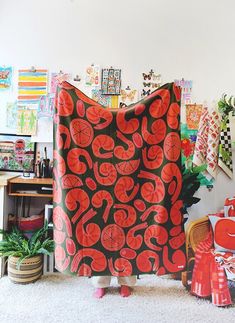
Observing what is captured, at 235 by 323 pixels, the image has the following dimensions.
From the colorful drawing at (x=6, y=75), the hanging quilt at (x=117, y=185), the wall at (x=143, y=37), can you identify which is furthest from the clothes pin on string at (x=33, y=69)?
the hanging quilt at (x=117, y=185)

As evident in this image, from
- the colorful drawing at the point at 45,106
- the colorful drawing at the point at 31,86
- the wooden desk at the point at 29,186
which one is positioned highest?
the colorful drawing at the point at 31,86

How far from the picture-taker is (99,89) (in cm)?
249

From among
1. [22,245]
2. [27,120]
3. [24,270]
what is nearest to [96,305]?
[24,270]

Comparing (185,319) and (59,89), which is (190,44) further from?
(185,319)

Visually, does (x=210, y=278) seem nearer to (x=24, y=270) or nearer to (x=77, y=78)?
(x=24, y=270)

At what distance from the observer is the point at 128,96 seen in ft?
8.15

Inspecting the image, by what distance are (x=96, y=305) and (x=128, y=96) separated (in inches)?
71.4

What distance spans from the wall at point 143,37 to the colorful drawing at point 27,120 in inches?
19.2

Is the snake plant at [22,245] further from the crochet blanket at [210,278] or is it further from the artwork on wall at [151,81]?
the artwork on wall at [151,81]

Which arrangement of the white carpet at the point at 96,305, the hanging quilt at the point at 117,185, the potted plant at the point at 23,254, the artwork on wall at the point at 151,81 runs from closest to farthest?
the hanging quilt at the point at 117,185
the white carpet at the point at 96,305
the potted plant at the point at 23,254
the artwork on wall at the point at 151,81

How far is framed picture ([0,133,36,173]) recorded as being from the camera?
2520 millimetres

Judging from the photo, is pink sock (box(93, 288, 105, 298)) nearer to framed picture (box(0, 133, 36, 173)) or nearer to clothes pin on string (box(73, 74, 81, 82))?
framed picture (box(0, 133, 36, 173))

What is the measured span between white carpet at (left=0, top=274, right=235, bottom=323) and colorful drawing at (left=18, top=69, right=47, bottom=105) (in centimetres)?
165

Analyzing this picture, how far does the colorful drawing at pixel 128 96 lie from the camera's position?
2.48 metres
